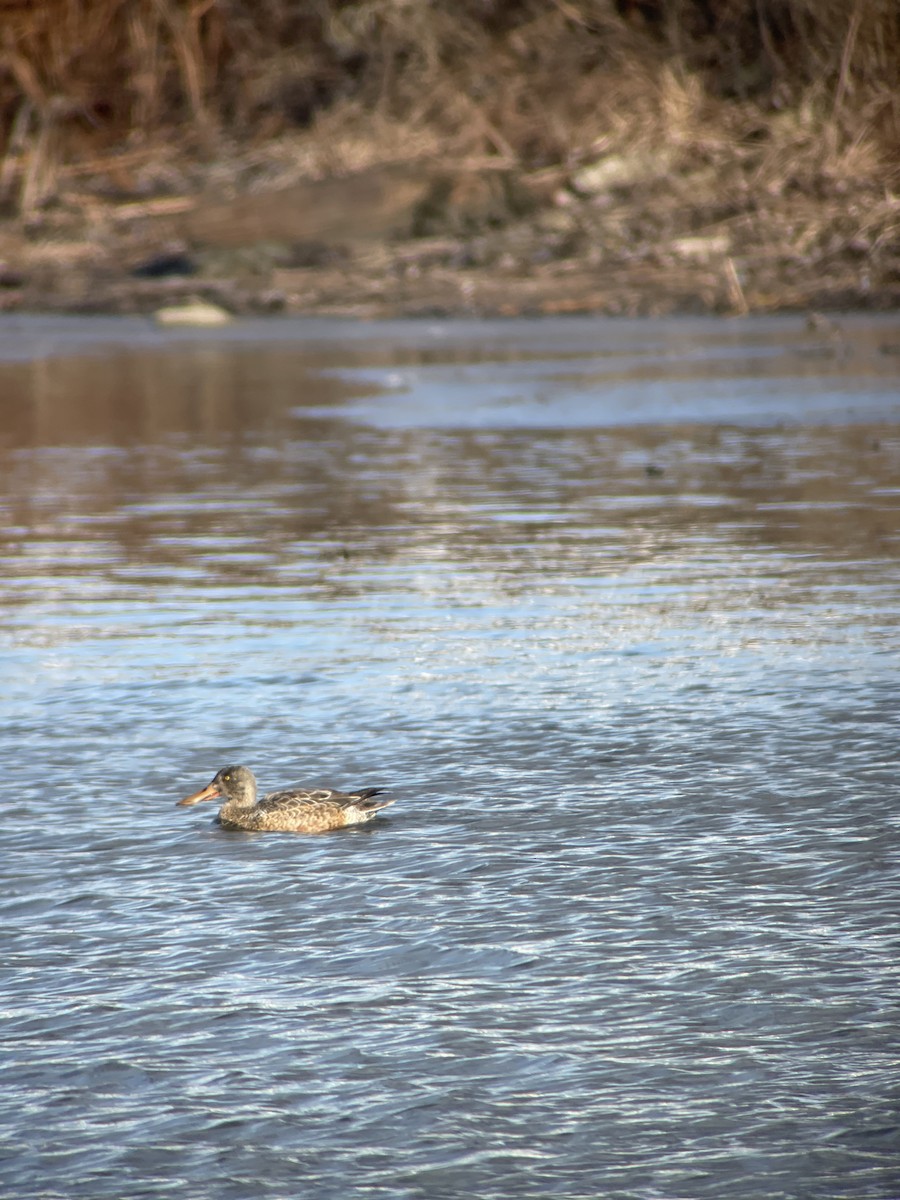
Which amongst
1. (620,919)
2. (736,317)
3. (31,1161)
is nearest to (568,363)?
(736,317)

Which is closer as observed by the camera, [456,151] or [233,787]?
[233,787]

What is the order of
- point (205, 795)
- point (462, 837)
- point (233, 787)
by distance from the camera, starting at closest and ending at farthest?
point (462, 837) < point (233, 787) < point (205, 795)

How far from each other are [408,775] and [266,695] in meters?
1.58

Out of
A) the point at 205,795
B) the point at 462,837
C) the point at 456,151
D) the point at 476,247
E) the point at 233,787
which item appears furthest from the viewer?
the point at 456,151

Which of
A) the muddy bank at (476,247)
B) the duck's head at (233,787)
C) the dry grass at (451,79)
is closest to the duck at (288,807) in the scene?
the duck's head at (233,787)

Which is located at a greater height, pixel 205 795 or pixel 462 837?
pixel 205 795

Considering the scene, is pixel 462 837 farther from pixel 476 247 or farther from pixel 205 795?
pixel 476 247

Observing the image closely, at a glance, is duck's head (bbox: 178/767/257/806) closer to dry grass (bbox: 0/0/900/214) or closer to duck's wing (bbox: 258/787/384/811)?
duck's wing (bbox: 258/787/384/811)

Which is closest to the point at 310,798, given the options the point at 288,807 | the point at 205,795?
the point at 288,807

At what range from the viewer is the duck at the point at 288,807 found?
753 cm

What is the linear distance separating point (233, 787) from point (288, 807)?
249mm

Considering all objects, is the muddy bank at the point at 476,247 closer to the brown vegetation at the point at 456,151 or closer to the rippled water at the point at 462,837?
the brown vegetation at the point at 456,151

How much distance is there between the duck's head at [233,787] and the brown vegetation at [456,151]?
24.8m

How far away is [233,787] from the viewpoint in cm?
770
